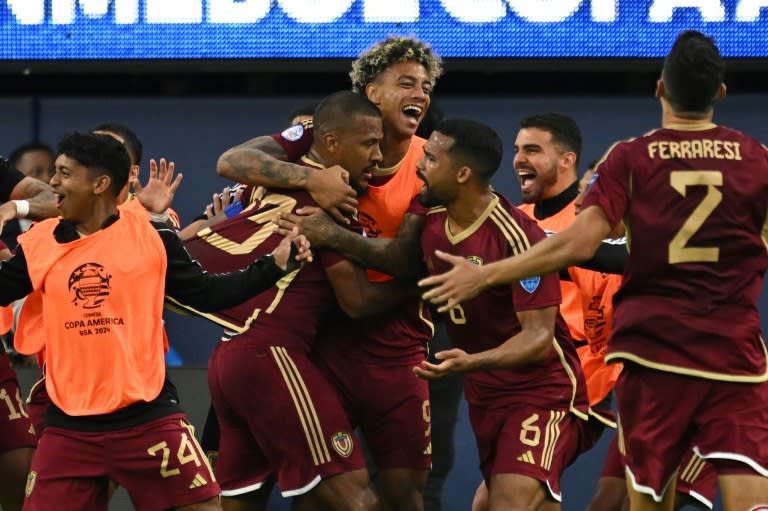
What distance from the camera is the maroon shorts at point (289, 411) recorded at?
20.7ft

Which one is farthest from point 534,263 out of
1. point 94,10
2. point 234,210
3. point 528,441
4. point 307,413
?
point 94,10

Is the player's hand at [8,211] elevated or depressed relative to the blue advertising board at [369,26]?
depressed

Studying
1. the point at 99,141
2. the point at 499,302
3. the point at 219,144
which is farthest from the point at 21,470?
the point at 219,144

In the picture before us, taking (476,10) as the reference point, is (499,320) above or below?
below

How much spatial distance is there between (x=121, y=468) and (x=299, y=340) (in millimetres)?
1042

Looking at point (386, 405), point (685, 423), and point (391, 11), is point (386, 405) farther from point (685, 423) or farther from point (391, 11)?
point (391, 11)

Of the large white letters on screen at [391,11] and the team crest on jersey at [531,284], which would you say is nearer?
the team crest on jersey at [531,284]

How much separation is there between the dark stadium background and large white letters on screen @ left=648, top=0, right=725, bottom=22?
2.11 feet

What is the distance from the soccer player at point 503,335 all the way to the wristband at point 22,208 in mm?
1695

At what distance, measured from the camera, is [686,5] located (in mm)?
8164

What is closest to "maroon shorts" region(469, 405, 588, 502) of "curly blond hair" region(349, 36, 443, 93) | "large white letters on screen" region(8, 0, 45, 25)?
"curly blond hair" region(349, 36, 443, 93)

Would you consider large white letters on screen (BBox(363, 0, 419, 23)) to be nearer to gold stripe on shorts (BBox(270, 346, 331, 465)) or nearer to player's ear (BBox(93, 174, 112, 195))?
gold stripe on shorts (BBox(270, 346, 331, 465))

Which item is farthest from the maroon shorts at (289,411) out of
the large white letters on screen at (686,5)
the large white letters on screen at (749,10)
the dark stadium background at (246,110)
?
the large white letters on screen at (749,10)

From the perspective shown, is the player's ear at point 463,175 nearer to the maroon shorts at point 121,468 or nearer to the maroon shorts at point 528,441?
the maroon shorts at point 528,441
